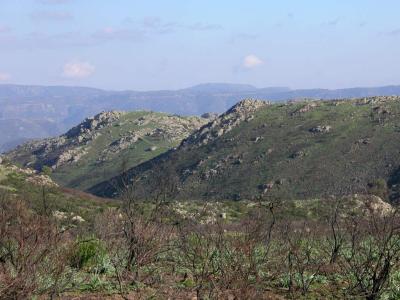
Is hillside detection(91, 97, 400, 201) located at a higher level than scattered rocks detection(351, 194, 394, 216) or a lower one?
lower

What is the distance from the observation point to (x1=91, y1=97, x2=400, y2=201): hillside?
282 feet

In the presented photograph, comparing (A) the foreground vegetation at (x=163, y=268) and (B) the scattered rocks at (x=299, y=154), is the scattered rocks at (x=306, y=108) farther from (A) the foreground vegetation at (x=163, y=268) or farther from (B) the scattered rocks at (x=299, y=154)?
(A) the foreground vegetation at (x=163, y=268)

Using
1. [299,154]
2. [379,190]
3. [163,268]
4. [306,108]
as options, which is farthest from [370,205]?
[306,108]

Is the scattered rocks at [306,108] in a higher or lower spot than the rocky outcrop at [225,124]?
higher

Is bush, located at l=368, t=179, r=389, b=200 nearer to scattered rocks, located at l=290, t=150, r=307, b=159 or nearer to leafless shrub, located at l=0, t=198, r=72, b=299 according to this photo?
leafless shrub, located at l=0, t=198, r=72, b=299

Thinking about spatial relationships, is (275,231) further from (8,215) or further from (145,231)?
(8,215)

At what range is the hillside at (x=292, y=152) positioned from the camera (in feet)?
282

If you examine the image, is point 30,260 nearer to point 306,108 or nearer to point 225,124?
point 306,108

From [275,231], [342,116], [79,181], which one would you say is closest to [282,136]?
[342,116]

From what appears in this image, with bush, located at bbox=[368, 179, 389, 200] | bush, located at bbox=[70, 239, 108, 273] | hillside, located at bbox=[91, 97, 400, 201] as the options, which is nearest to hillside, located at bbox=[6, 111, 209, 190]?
hillside, located at bbox=[91, 97, 400, 201]

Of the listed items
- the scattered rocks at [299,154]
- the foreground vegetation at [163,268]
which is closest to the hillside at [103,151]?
the scattered rocks at [299,154]

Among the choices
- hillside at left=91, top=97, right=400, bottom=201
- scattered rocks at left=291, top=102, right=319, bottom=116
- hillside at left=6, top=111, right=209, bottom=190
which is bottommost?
hillside at left=6, top=111, right=209, bottom=190

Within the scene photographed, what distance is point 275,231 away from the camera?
2064 cm

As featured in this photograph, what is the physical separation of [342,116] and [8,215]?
112234 millimetres
